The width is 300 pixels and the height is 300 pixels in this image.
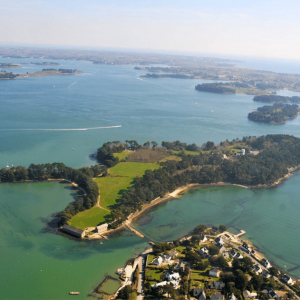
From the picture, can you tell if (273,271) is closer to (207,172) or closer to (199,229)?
(199,229)

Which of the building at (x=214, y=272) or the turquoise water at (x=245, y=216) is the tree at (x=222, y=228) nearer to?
the turquoise water at (x=245, y=216)

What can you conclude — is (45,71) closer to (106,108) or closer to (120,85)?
(120,85)

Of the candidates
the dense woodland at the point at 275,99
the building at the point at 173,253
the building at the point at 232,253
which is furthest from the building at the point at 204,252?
the dense woodland at the point at 275,99

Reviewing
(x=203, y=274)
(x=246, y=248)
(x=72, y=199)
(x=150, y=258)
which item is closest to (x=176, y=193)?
(x=72, y=199)

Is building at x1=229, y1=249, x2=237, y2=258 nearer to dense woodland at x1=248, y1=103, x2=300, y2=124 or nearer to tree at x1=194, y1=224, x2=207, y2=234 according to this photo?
tree at x1=194, y1=224, x2=207, y2=234

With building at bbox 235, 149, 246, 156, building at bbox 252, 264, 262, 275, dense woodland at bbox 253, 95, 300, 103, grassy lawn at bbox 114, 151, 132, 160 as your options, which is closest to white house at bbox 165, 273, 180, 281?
building at bbox 252, 264, 262, 275
